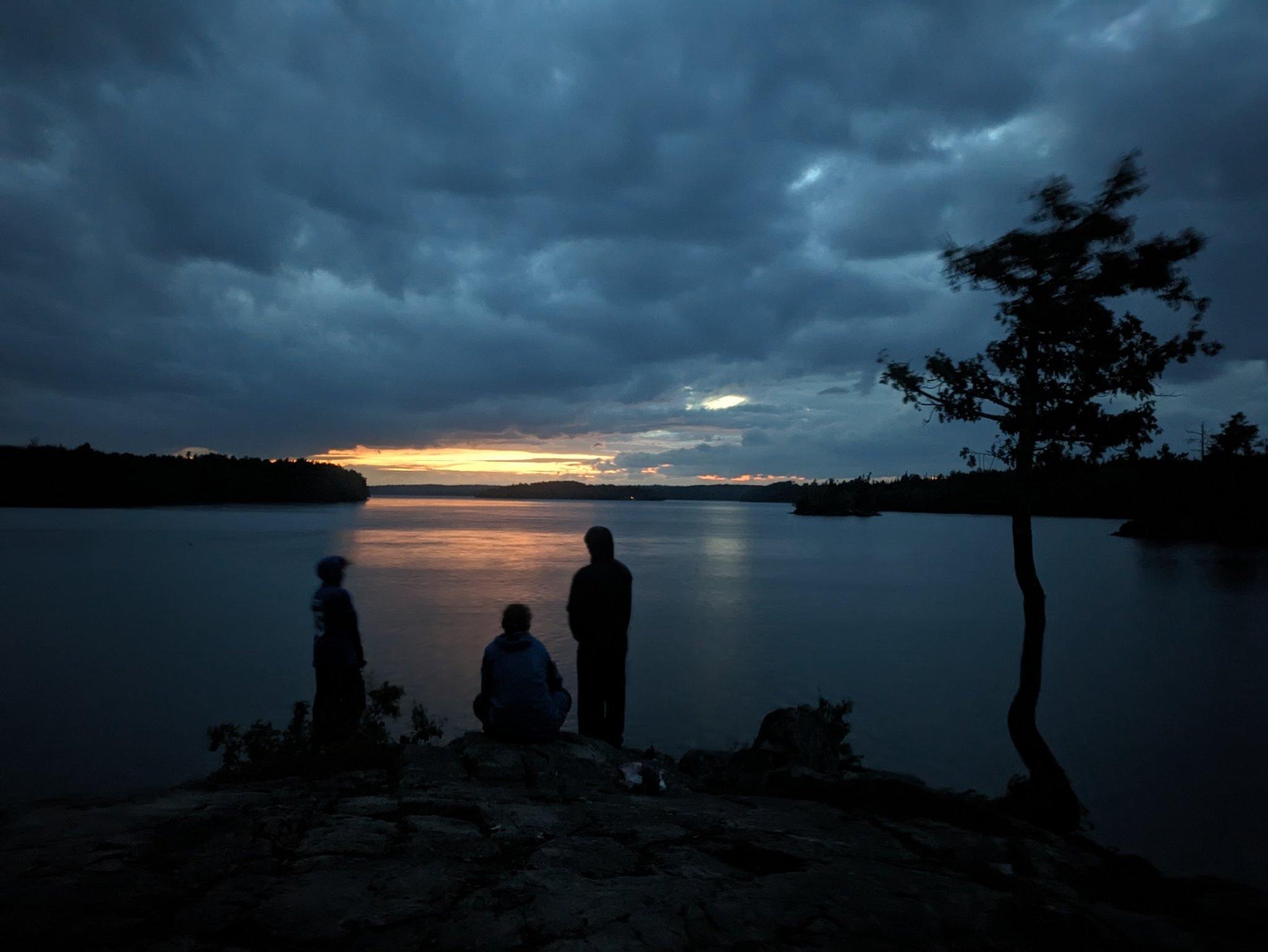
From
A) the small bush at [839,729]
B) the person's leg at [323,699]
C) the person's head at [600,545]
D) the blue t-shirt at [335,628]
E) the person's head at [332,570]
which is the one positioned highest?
the person's head at [600,545]

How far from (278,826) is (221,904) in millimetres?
1249

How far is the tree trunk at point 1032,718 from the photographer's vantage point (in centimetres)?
989

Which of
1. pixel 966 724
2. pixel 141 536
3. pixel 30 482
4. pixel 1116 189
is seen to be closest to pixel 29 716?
pixel 966 724

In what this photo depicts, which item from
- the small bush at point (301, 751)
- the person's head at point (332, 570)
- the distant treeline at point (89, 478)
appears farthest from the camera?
Answer: the distant treeline at point (89, 478)

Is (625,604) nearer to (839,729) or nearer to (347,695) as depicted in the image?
(347,695)

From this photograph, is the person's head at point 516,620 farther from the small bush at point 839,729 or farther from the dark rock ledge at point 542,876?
A: the small bush at point 839,729

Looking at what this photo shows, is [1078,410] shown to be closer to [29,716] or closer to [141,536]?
[29,716]

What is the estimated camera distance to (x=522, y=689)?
782 centimetres

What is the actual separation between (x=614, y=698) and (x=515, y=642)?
7.13ft

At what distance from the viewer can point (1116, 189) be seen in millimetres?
8891

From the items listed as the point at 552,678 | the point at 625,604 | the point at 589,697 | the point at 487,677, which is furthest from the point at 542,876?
the point at 589,697

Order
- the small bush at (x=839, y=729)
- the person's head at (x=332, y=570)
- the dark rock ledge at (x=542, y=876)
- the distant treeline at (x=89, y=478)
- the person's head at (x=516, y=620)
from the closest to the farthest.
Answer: the dark rock ledge at (x=542, y=876) → the person's head at (x=516, y=620) → the person's head at (x=332, y=570) → the small bush at (x=839, y=729) → the distant treeline at (x=89, y=478)

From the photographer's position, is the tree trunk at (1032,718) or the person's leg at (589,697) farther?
the tree trunk at (1032,718)

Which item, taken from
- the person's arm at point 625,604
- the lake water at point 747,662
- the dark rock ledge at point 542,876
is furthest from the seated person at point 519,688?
the lake water at point 747,662
